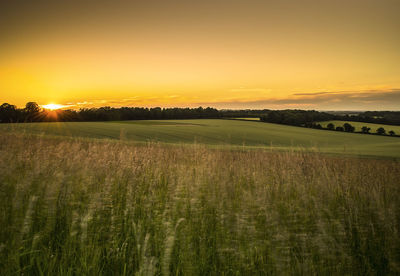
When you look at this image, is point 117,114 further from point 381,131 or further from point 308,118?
point 381,131

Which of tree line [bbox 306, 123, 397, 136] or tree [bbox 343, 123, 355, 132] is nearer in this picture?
tree line [bbox 306, 123, 397, 136]

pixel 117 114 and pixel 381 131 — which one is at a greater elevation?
pixel 117 114

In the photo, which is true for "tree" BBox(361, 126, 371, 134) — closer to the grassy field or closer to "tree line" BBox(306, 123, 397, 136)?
"tree line" BBox(306, 123, 397, 136)

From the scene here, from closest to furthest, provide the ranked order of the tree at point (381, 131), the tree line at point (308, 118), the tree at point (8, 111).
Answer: the tree at point (8, 111) < the tree at point (381, 131) < the tree line at point (308, 118)

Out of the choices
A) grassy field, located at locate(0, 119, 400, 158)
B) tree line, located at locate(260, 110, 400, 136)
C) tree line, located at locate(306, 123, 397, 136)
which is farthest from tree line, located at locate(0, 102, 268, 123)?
tree line, located at locate(306, 123, 397, 136)

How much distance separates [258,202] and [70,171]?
3.55 metres

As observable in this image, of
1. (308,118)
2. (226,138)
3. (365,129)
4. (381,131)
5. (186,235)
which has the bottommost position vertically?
(226,138)

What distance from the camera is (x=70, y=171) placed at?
483 centimetres

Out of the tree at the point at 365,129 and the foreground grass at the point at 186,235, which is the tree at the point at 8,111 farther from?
the tree at the point at 365,129

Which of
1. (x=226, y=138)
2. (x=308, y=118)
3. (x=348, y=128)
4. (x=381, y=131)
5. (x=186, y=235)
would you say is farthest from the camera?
(x=308, y=118)

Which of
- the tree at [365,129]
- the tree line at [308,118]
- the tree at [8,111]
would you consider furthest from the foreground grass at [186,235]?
the tree line at [308,118]

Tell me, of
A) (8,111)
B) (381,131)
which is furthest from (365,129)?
(8,111)

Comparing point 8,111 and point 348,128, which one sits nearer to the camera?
point 8,111

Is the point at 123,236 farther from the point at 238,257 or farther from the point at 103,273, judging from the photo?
the point at 238,257
